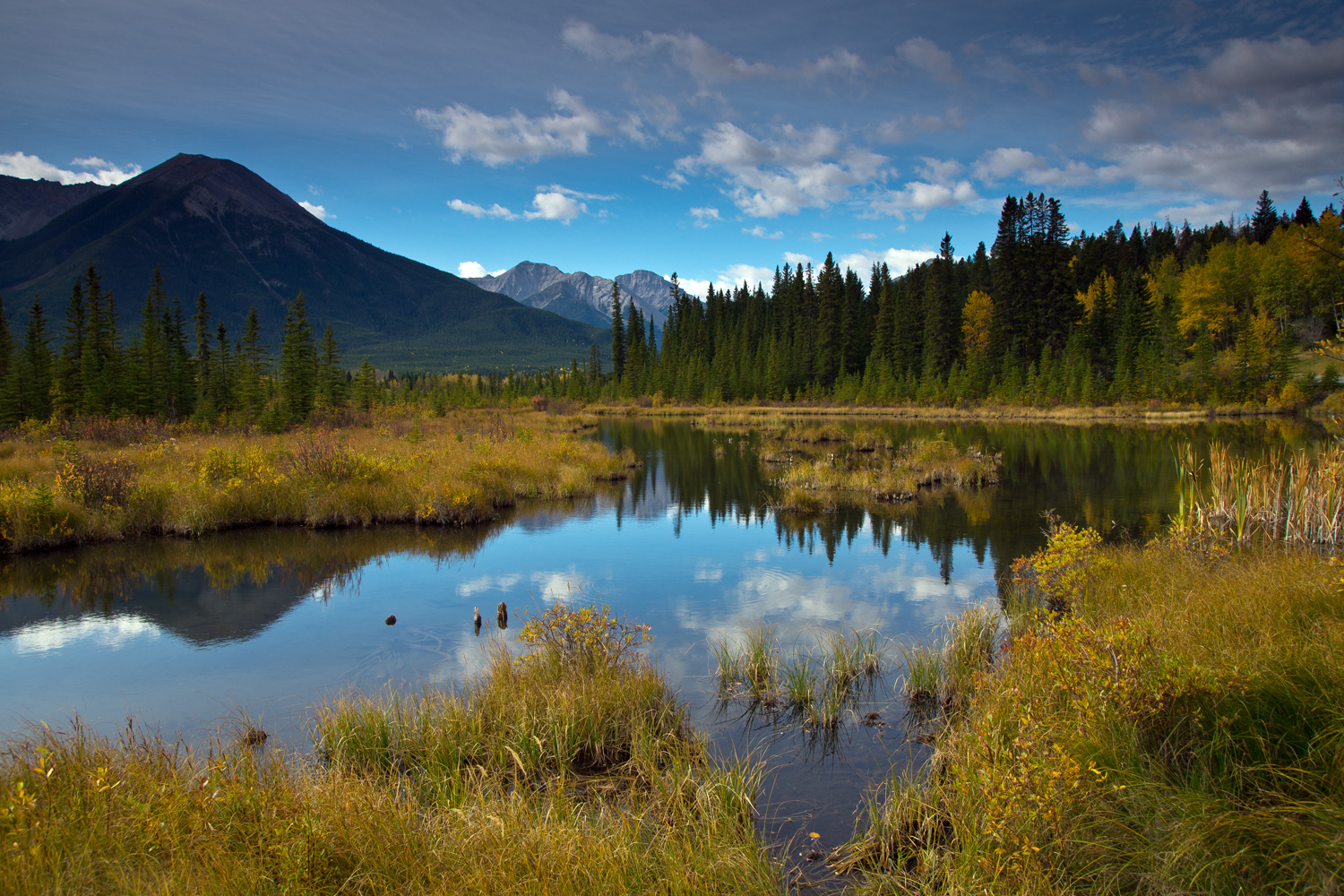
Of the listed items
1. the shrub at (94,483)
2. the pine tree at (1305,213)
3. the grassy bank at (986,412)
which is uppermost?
the pine tree at (1305,213)

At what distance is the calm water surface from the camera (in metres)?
7.36

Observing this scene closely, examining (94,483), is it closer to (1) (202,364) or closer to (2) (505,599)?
(2) (505,599)

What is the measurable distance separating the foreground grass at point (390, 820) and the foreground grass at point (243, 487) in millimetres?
12437

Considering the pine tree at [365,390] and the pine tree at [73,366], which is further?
the pine tree at [365,390]

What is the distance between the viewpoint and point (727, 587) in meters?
13.0

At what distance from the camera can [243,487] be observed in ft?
57.7

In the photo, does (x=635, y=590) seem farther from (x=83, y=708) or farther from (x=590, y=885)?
(x=590, y=885)

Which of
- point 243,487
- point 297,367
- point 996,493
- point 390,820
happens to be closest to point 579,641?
point 390,820

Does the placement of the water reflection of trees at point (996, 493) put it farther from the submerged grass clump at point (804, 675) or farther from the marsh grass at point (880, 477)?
the submerged grass clump at point (804, 675)

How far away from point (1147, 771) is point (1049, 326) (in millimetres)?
76989

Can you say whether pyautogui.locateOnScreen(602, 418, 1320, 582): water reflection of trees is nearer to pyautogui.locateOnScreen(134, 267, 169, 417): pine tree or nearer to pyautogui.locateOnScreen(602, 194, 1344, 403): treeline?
pyautogui.locateOnScreen(602, 194, 1344, 403): treeline

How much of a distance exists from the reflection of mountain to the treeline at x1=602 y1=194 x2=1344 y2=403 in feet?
197

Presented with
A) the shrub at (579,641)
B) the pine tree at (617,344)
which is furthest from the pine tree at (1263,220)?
the shrub at (579,641)

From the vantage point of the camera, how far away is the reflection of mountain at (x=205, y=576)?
1113cm
